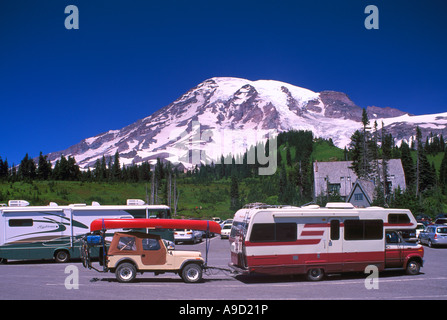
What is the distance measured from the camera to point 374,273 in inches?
650

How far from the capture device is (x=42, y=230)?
900 inches

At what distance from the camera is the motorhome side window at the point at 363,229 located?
1623 centimetres

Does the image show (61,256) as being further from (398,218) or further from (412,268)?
(412,268)

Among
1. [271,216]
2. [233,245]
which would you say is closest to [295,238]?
[271,216]

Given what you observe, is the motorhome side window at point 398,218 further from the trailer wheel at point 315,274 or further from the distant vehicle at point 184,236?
the distant vehicle at point 184,236

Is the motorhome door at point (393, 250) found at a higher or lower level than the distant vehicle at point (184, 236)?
higher

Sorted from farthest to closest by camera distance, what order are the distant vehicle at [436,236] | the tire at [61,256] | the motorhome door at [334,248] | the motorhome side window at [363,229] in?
the distant vehicle at [436,236] < the tire at [61,256] < the motorhome side window at [363,229] < the motorhome door at [334,248]

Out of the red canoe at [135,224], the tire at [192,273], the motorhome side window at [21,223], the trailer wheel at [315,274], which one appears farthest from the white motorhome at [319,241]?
the motorhome side window at [21,223]

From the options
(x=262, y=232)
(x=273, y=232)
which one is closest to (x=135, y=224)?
(x=262, y=232)

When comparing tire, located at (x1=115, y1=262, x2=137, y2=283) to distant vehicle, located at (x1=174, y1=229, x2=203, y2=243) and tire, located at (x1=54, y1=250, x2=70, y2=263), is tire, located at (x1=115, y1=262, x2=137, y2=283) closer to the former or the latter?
tire, located at (x1=54, y1=250, x2=70, y2=263)

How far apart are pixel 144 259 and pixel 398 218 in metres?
10.3

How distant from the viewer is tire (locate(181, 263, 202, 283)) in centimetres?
1519
